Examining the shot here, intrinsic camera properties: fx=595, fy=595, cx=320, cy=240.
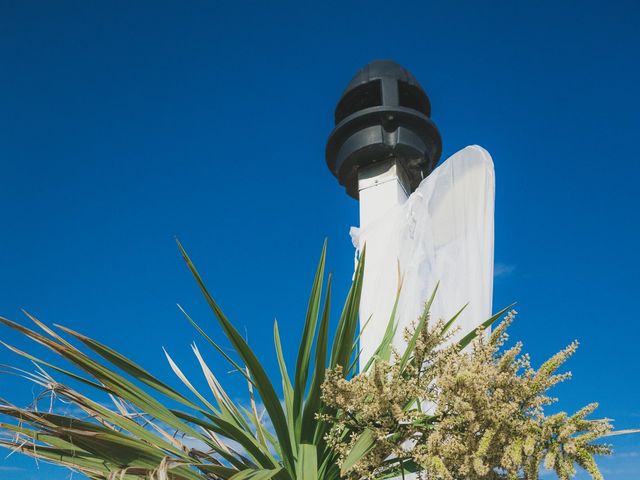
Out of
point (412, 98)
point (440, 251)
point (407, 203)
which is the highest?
point (412, 98)

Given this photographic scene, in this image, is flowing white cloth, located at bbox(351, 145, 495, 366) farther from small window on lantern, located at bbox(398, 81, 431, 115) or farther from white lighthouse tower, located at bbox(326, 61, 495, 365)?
small window on lantern, located at bbox(398, 81, 431, 115)

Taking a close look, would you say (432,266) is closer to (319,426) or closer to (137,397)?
(319,426)

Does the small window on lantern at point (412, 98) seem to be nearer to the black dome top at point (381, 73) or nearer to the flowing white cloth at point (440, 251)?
the black dome top at point (381, 73)

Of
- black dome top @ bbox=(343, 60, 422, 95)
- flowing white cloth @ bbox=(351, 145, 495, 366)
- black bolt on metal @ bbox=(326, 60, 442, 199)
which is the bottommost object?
flowing white cloth @ bbox=(351, 145, 495, 366)

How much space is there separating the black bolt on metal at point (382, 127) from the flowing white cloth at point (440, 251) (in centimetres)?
74

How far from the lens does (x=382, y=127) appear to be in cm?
488

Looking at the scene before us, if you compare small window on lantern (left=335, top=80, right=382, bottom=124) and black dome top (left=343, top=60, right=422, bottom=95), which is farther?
small window on lantern (left=335, top=80, right=382, bottom=124)

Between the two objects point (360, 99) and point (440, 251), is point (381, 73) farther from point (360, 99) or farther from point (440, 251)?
point (440, 251)

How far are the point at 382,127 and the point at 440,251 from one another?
4.69ft

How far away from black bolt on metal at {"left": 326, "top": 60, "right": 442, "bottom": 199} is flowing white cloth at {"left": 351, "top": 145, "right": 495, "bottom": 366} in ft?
2.42

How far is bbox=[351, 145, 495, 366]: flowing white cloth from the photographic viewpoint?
3.59 metres

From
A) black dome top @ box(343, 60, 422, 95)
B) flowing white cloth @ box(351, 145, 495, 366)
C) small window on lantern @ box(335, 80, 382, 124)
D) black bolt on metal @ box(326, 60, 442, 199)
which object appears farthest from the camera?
small window on lantern @ box(335, 80, 382, 124)

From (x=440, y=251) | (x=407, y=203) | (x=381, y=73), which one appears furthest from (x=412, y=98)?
(x=440, y=251)

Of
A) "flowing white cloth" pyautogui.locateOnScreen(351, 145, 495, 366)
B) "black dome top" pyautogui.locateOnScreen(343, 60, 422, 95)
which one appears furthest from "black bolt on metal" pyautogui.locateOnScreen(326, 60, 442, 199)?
"flowing white cloth" pyautogui.locateOnScreen(351, 145, 495, 366)
